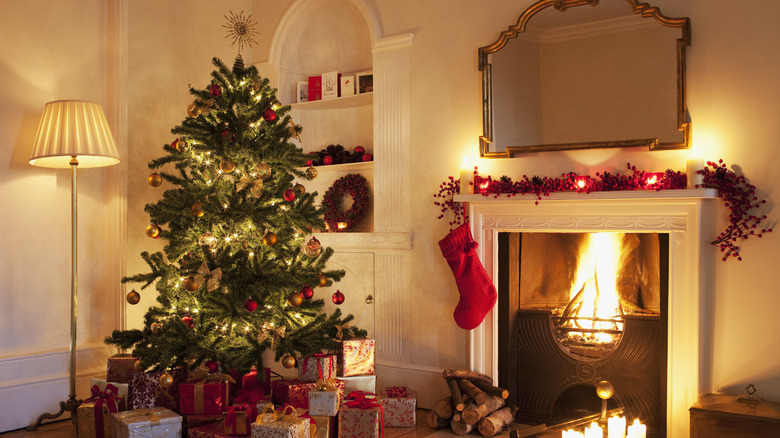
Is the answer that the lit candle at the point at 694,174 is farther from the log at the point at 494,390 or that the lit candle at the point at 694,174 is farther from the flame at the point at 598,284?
the log at the point at 494,390

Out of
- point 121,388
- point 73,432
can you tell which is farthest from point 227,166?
point 73,432

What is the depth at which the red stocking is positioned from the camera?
409 cm

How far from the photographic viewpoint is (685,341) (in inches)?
139

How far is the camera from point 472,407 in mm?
3857

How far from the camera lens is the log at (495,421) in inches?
150

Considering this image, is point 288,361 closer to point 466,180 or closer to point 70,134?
point 466,180

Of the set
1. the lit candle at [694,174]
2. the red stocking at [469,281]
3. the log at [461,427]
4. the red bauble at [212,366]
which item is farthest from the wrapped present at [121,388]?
the lit candle at [694,174]

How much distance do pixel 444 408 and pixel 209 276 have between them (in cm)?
154

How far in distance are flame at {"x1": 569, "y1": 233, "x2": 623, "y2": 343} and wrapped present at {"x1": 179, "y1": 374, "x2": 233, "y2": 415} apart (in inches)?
82.1

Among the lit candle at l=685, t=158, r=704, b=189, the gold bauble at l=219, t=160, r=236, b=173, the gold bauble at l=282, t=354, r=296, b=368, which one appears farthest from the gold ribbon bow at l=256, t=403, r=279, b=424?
the lit candle at l=685, t=158, r=704, b=189

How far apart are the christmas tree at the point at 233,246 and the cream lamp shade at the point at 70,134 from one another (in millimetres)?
513

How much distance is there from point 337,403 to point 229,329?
2.46 ft

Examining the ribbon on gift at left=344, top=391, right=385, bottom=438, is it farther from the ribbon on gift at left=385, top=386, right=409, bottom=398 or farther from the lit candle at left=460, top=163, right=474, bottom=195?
the lit candle at left=460, top=163, right=474, bottom=195

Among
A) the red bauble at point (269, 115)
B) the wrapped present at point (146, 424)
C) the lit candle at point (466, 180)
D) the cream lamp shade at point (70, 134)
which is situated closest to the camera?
the wrapped present at point (146, 424)
